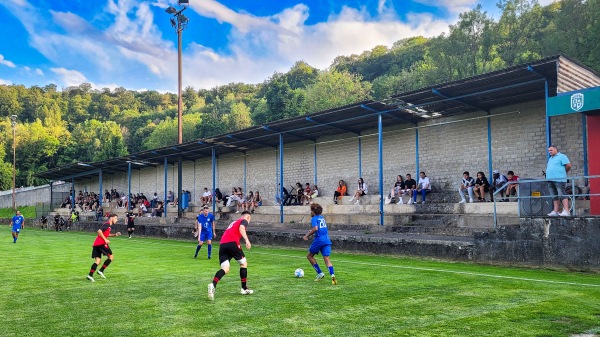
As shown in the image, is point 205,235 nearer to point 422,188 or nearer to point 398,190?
point 398,190

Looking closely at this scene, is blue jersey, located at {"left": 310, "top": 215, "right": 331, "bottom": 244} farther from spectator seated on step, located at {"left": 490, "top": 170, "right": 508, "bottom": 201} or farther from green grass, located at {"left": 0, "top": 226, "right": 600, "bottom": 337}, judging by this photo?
spectator seated on step, located at {"left": 490, "top": 170, "right": 508, "bottom": 201}

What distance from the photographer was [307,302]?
8.48m

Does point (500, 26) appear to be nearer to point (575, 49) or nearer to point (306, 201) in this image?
point (575, 49)

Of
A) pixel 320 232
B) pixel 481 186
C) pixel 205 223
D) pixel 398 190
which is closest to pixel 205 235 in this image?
pixel 205 223

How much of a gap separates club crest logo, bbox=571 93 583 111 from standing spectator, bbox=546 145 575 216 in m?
1.90

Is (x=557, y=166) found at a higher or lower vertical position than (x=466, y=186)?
higher

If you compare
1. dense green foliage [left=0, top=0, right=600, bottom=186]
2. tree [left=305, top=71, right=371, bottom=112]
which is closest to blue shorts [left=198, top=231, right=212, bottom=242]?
dense green foliage [left=0, top=0, right=600, bottom=186]

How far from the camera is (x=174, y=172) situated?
132 ft

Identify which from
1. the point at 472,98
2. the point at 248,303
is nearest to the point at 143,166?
the point at 472,98

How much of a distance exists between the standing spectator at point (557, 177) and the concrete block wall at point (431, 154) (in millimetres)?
5392

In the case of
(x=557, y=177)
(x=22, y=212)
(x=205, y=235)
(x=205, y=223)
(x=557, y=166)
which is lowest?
(x=22, y=212)

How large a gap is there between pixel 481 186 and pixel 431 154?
4269 millimetres

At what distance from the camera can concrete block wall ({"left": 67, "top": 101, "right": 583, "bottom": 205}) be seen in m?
19.3

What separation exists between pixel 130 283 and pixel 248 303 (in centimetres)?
391
